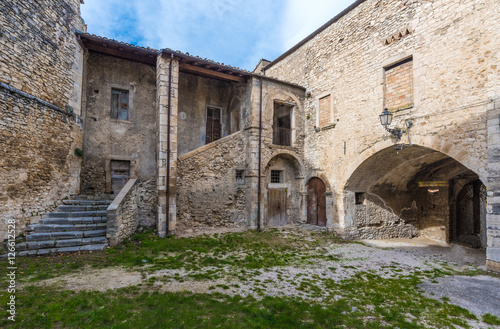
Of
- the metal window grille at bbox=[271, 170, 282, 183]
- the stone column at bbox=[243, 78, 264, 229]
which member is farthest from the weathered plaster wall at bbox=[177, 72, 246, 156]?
the metal window grille at bbox=[271, 170, 282, 183]

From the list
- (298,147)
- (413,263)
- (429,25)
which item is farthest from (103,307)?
(429,25)

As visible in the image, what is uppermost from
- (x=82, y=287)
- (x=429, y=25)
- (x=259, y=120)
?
(x=429, y=25)

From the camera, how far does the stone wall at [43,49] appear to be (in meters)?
6.45

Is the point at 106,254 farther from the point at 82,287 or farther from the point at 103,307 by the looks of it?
the point at 103,307

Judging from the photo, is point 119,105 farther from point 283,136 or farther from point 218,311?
point 218,311

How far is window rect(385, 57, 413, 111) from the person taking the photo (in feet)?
25.5

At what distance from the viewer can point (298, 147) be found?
457 inches

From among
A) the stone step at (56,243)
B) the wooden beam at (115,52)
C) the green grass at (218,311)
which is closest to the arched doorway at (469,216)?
the green grass at (218,311)

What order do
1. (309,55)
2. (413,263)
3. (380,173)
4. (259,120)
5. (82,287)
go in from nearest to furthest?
1. (82,287)
2. (413,263)
3. (380,173)
4. (259,120)
5. (309,55)

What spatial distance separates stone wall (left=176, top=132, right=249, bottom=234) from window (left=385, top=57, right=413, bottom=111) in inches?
225

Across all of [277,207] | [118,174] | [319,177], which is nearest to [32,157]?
[118,174]

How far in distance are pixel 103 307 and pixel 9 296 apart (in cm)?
158

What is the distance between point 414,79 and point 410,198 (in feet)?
19.8

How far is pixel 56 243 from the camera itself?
6219 millimetres
